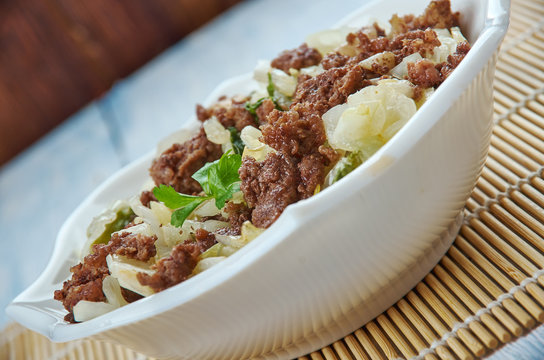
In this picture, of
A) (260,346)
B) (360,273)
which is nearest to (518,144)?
(360,273)

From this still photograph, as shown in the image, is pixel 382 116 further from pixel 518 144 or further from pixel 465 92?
pixel 518 144

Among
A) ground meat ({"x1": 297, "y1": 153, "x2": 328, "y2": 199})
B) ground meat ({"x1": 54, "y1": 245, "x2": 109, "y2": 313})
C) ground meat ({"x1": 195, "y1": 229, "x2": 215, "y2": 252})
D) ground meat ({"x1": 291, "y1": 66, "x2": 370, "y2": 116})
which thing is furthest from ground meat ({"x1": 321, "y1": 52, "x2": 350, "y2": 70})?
ground meat ({"x1": 54, "y1": 245, "x2": 109, "y2": 313})

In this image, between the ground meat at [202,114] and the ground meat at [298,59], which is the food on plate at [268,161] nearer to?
the ground meat at [298,59]

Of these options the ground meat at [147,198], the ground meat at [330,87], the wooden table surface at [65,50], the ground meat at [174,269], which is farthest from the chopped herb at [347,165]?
the wooden table surface at [65,50]

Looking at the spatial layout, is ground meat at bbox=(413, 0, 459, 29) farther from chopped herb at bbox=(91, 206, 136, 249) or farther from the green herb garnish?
chopped herb at bbox=(91, 206, 136, 249)

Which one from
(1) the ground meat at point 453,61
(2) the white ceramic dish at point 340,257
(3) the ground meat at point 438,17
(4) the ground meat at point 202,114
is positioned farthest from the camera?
(4) the ground meat at point 202,114

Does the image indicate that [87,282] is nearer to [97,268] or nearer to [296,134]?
[97,268]

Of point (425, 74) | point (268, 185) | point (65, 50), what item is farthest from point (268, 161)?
point (65, 50)

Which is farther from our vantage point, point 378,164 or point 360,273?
point 360,273
